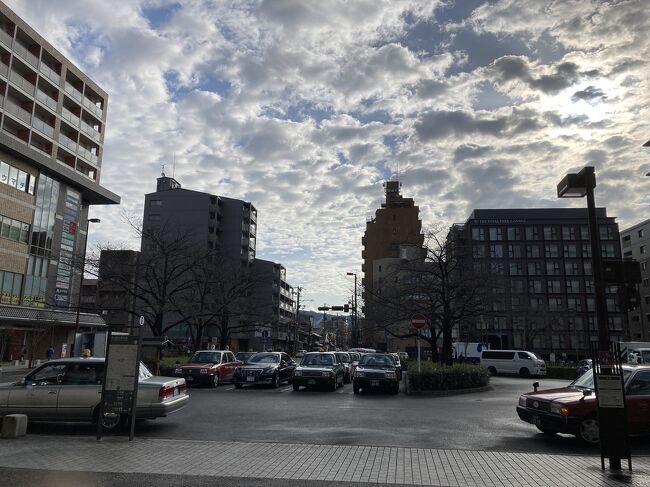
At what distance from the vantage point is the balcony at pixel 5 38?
41188 mm

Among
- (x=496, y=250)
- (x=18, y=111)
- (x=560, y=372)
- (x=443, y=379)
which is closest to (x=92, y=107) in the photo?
(x=18, y=111)

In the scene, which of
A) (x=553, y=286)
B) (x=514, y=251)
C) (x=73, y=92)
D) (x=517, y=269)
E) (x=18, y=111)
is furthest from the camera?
(x=514, y=251)

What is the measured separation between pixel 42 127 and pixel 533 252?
80.3 m

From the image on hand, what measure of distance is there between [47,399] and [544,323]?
61.0 metres

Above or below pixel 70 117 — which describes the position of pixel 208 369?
below

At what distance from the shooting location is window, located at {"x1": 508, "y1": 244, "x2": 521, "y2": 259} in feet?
302

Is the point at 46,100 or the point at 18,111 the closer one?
the point at 18,111

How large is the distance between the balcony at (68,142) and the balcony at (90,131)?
7.01 ft

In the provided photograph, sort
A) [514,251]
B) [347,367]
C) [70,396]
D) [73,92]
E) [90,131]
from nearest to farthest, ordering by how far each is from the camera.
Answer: [70,396]
[347,367]
[73,92]
[90,131]
[514,251]

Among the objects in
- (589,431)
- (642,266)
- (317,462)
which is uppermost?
(642,266)

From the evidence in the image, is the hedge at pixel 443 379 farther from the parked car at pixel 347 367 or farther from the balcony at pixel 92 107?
the balcony at pixel 92 107

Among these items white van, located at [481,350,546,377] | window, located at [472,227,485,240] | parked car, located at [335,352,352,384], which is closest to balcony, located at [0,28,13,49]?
parked car, located at [335,352,352,384]

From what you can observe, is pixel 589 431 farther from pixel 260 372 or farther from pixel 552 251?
pixel 552 251

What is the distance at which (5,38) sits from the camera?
136 feet
